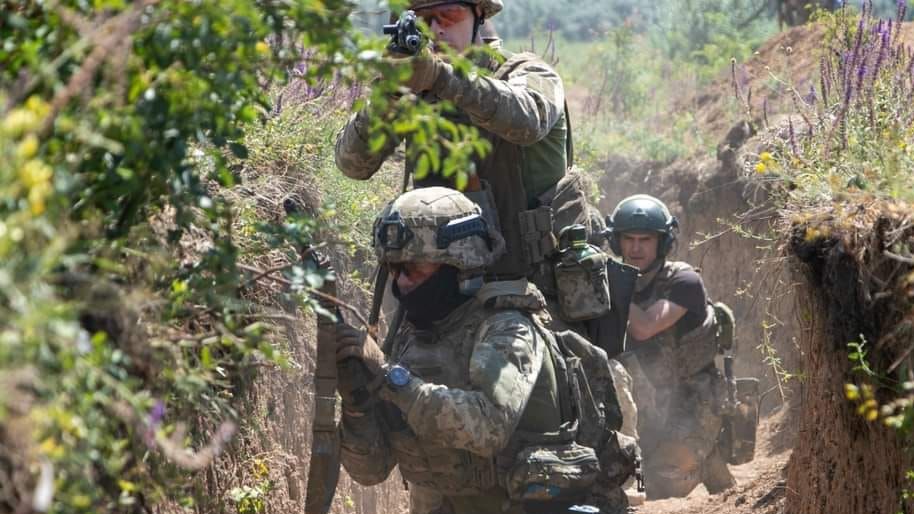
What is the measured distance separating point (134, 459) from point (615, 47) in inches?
644

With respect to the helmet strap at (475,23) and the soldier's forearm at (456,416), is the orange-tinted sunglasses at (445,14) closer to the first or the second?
the helmet strap at (475,23)

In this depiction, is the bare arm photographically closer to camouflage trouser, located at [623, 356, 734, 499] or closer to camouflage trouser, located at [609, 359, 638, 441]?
camouflage trouser, located at [623, 356, 734, 499]

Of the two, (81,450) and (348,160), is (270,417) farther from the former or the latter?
(81,450)

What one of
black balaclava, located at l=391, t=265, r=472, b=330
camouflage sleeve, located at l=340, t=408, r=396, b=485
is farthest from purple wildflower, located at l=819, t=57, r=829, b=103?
camouflage sleeve, located at l=340, t=408, r=396, b=485

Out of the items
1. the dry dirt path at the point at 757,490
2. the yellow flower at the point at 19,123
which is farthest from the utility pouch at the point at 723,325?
the yellow flower at the point at 19,123

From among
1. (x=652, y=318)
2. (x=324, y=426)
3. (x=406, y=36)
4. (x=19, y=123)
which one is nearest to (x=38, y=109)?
(x=19, y=123)

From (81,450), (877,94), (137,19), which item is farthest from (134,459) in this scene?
(877,94)

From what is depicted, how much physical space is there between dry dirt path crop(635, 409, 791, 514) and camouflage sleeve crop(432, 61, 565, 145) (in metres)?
2.44

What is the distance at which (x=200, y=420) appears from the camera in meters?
5.27

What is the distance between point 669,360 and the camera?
34.2ft

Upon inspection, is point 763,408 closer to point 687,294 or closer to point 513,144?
point 687,294

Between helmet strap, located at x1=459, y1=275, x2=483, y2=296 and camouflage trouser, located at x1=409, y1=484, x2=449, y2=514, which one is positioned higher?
helmet strap, located at x1=459, y1=275, x2=483, y2=296

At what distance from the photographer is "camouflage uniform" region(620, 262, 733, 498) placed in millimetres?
10352

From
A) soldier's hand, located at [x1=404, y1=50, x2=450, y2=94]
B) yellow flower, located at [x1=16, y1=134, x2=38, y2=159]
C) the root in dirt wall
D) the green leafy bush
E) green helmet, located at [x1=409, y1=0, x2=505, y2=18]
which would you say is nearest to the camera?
yellow flower, located at [x1=16, y1=134, x2=38, y2=159]
